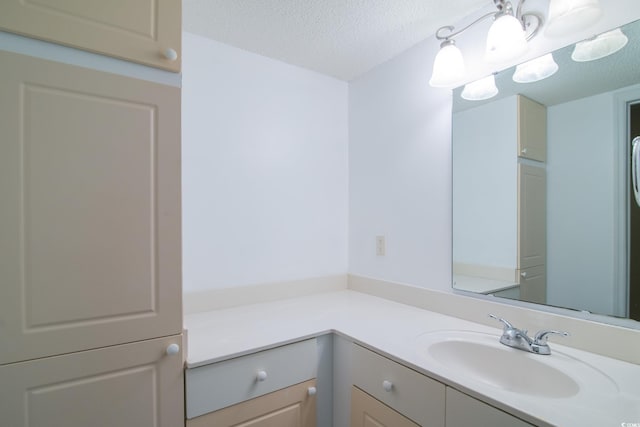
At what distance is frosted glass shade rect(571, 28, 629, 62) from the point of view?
102cm

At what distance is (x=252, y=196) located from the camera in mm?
1714

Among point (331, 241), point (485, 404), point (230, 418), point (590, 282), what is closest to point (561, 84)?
point (590, 282)

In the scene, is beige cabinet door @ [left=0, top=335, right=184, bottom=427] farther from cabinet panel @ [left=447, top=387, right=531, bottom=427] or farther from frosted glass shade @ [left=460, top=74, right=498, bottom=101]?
frosted glass shade @ [left=460, top=74, right=498, bottom=101]

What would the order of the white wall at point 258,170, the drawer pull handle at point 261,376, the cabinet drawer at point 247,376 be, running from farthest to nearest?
the white wall at point 258,170 → the drawer pull handle at point 261,376 → the cabinet drawer at point 247,376

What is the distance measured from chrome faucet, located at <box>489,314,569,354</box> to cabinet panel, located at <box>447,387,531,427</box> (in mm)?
386

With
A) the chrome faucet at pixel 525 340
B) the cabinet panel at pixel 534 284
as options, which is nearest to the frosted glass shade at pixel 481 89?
the cabinet panel at pixel 534 284

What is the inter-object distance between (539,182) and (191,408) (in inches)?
60.5

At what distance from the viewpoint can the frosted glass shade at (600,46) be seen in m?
1.02

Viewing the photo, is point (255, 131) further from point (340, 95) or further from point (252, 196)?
point (340, 95)

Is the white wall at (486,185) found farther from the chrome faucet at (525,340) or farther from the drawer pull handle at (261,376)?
the drawer pull handle at (261,376)

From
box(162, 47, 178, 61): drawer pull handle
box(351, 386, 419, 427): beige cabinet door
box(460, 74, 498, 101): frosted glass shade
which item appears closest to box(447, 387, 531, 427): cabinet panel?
box(351, 386, 419, 427): beige cabinet door

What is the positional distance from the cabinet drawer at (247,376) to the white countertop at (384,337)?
0.13 feet

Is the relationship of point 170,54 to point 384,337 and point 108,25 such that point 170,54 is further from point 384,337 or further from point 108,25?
point 384,337

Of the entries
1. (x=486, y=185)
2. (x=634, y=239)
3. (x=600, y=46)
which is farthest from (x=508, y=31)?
(x=634, y=239)
